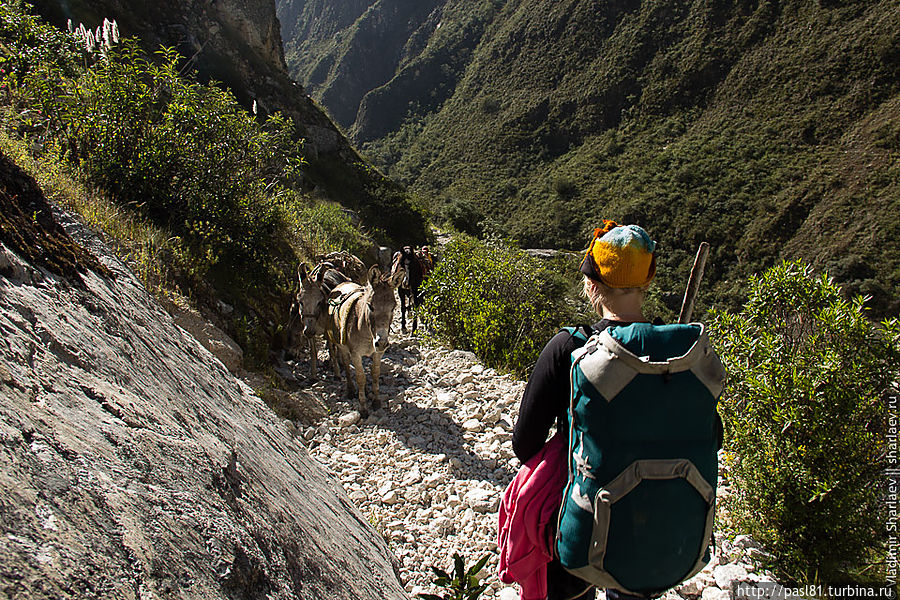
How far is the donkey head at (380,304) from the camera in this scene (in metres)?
5.58

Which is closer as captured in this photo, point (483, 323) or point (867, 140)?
point (483, 323)

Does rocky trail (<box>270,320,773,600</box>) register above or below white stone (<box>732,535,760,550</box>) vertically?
below

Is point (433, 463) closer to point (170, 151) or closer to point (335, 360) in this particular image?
point (335, 360)

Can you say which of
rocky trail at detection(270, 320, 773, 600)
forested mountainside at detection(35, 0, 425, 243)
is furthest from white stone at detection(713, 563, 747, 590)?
forested mountainside at detection(35, 0, 425, 243)

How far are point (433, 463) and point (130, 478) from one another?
145 inches

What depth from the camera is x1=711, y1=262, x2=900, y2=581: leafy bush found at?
3.17m

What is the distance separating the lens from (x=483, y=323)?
327 inches

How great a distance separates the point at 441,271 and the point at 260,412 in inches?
302

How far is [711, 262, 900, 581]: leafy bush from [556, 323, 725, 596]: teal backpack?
222 centimetres

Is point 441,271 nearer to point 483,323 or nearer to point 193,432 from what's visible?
point 483,323

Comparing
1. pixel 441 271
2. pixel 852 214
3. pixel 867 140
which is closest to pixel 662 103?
pixel 867 140

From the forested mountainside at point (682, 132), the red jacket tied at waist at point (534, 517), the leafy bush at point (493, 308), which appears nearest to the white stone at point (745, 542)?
the red jacket tied at waist at point (534, 517)

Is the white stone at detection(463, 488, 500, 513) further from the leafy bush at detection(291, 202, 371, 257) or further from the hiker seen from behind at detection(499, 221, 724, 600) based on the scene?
the leafy bush at detection(291, 202, 371, 257)

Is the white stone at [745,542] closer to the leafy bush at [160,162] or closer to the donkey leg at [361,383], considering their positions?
the donkey leg at [361,383]
